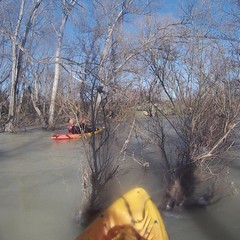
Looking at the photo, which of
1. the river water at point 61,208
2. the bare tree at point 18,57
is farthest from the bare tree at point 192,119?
the bare tree at point 18,57

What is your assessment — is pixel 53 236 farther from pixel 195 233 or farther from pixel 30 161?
pixel 30 161

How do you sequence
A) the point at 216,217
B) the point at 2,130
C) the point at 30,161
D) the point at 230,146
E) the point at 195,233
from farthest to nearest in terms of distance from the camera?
the point at 2,130 < the point at 30,161 < the point at 230,146 < the point at 216,217 < the point at 195,233

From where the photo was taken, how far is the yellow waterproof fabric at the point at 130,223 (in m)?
4.13

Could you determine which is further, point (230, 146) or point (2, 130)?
point (2, 130)

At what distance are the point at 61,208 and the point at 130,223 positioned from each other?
110 inches

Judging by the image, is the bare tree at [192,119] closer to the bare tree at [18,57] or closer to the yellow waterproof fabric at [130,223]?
the yellow waterproof fabric at [130,223]

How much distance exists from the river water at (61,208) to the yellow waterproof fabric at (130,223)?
4.53ft

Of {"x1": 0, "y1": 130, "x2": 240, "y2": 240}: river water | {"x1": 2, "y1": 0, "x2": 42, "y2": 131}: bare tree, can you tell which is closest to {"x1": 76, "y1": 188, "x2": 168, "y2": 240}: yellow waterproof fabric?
{"x1": 0, "y1": 130, "x2": 240, "y2": 240}: river water

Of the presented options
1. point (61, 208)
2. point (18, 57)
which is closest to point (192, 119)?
point (61, 208)

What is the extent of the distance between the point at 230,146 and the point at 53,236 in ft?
11.9

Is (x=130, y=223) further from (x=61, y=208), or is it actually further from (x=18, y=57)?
(x=18, y=57)

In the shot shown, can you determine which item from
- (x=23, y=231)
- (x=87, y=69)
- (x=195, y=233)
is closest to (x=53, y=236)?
(x=23, y=231)

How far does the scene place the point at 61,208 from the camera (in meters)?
6.71

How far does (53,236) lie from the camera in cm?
565
